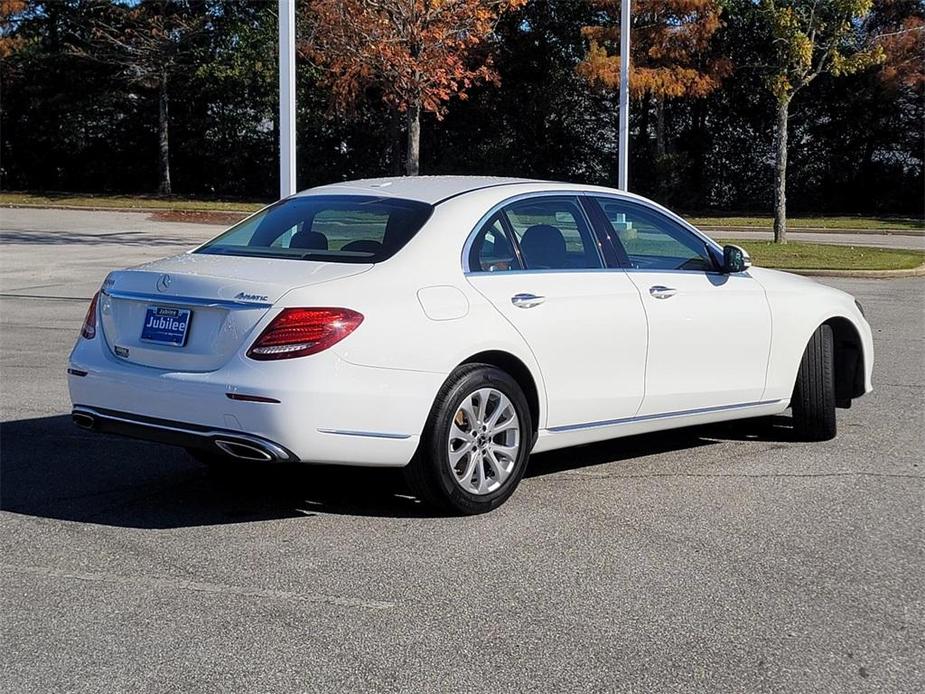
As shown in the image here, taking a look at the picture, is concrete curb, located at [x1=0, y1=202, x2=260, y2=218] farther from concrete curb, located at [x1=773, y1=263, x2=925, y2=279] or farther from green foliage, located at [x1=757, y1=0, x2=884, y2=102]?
concrete curb, located at [x1=773, y1=263, x2=925, y2=279]

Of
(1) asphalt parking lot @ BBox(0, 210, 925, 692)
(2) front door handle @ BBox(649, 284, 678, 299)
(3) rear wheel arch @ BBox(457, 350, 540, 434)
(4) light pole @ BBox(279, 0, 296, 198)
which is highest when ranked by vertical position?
(4) light pole @ BBox(279, 0, 296, 198)

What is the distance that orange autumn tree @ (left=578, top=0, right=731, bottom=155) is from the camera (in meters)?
37.6

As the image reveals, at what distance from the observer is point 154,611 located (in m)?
4.80

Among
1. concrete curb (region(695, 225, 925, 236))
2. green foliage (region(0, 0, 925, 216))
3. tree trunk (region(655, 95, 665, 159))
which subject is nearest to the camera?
concrete curb (region(695, 225, 925, 236))

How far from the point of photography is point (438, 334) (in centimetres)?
591

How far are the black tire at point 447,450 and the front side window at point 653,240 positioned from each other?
1328 millimetres

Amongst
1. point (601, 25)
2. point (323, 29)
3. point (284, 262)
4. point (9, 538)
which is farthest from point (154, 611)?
point (601, 25)

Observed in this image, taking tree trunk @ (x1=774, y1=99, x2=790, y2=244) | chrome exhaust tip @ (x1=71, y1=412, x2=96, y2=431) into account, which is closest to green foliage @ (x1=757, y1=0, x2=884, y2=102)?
tree trunk @ (x1=774, y1=99, x2=790, y2=244)

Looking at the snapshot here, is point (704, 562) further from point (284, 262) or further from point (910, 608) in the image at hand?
point (284, 262)

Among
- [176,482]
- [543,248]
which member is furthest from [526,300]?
[176,482]

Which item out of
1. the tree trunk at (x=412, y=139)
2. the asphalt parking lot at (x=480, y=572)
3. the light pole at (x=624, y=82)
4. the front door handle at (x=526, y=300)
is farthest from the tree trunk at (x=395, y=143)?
the front door handle at (x=526, y=300)

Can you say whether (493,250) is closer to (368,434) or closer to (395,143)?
(368,434)

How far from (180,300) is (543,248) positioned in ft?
6.31

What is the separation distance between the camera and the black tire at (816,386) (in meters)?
7.85
